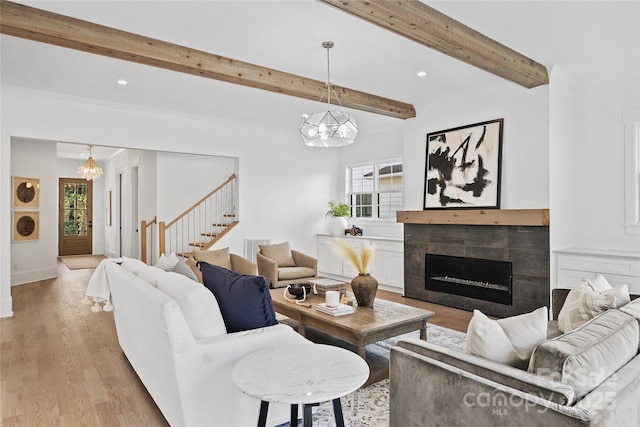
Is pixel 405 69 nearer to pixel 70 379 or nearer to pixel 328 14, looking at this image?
pixel 328 14

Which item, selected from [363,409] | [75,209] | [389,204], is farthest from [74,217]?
[363,409]

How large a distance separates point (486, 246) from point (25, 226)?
797cm

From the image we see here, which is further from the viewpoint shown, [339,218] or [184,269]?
[339,218]

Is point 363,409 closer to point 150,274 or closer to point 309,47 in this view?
point 150,274

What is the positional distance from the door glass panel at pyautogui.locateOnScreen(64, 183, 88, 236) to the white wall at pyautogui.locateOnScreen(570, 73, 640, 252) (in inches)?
483

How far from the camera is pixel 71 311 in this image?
494cm

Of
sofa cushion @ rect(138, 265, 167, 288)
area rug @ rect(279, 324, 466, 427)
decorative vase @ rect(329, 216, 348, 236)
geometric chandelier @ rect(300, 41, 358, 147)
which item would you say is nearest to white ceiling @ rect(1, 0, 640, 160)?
geometric chandelier @ rect(300, 41, 358, 147)

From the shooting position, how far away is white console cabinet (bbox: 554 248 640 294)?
12.5 ft

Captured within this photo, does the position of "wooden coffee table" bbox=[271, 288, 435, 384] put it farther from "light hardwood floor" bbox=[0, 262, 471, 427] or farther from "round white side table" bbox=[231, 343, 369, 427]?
"light hardwood floor" bbox=[0, 262, 471, 427]

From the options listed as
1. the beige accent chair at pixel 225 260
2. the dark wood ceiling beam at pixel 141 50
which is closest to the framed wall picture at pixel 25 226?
the beige accent chair at pixel 225 260

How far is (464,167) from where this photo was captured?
16.3 feet

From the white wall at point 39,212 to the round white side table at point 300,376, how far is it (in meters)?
7.18

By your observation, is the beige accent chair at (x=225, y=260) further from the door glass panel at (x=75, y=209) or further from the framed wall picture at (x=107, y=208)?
the door glass panel at (x=75, y=209)

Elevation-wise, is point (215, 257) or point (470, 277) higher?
point (215, 257)
